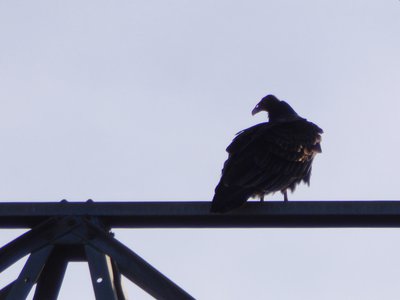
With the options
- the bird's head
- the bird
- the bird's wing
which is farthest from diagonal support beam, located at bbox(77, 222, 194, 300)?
the bird's head

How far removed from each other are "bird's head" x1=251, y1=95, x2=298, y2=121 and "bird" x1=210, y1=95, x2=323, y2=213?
5.24 ft

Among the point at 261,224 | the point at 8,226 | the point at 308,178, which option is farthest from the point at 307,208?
the point at 308,178

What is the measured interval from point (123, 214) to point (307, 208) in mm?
572

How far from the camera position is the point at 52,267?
251 centimetres

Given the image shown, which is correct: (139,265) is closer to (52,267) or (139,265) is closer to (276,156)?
(52,267)

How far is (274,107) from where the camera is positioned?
8.15 metres

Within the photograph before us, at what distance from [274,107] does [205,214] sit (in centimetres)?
561

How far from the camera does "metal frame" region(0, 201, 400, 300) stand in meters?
2.42

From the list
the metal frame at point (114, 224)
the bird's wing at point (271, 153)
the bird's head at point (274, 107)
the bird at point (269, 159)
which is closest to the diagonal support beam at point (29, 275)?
the metal frame at point (114, 224)

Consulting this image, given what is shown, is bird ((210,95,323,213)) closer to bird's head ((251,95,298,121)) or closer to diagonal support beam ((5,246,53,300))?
diagonal support beam ((5,246,53,300))

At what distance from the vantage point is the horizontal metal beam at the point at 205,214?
2543mm

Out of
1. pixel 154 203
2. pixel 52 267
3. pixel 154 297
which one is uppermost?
pixel 154 203

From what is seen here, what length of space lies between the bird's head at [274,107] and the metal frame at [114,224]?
532 centimetres

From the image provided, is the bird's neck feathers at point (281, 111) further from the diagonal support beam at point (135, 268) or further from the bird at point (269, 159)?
the diagonal support beam at point (135, 268)
